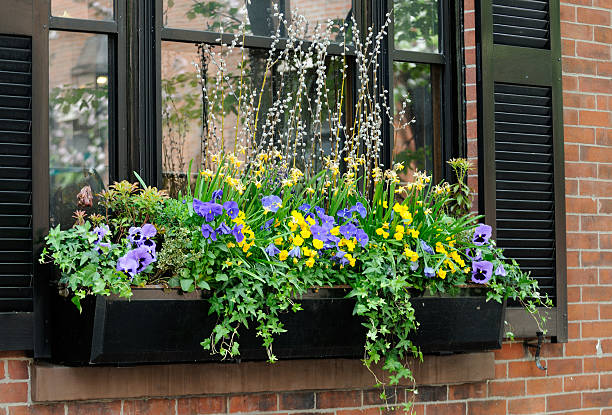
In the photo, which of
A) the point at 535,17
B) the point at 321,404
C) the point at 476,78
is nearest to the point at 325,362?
the point at 321,404

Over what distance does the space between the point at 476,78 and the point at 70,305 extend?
204 cm

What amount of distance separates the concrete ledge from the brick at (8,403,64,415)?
2.4 inches

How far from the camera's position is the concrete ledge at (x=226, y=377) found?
3.40m

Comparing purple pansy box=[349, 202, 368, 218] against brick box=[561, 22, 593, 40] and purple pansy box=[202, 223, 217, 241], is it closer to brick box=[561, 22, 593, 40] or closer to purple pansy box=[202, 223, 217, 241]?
purple pansy box=[202, 223, 217, 241]

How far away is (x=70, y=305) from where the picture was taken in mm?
3289

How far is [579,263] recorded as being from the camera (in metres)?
4.54

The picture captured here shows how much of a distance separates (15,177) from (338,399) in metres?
1.56

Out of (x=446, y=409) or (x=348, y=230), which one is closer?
(x=348, y=230)

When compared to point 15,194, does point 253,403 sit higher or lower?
lower

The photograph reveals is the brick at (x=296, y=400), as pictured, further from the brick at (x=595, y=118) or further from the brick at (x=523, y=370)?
the brick at (x=595, y=118)

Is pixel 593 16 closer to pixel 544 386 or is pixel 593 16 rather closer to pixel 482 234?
pixel 482 234

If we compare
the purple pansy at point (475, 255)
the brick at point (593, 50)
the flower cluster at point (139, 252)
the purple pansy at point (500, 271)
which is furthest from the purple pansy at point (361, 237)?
the brick at point (593, 50)

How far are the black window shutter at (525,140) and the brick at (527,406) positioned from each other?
0.33 meters

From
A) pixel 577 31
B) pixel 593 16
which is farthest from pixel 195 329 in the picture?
pixel 593 16
